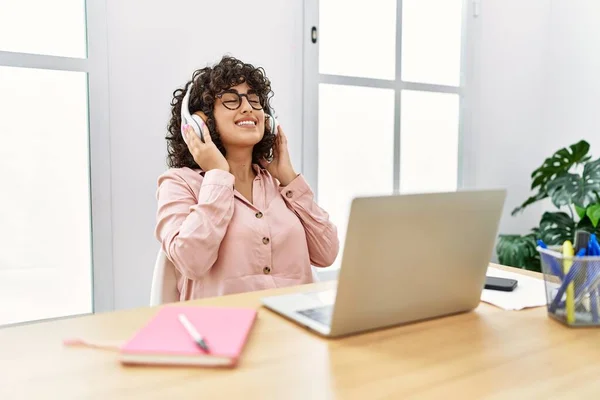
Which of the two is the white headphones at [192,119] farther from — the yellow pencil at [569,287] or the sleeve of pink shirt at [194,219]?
the yellow pencil at [569,287]

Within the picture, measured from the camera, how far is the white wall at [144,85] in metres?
1.90

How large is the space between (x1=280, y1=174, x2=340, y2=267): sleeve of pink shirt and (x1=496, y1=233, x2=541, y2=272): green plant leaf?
63.9 inches

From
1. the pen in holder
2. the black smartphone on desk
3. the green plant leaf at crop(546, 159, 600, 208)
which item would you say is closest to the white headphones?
the black smartphone on desk

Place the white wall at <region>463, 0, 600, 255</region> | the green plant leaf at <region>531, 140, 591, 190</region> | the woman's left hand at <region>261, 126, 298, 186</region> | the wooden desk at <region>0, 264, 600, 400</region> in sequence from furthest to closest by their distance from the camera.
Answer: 1. the white wall at <region>463, 0, 600, 255</region>
2. the green plant leaf at <region>531, 140, 591, 190</region>
3. the woman's left hand at <region>261, 126, 298, 186</region>
4. the wooden desk at <region>0, 264, 600, 400</region>

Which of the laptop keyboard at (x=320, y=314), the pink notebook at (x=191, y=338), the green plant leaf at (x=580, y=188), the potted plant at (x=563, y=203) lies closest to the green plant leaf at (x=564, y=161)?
the potted plant at (x=563, y=203)

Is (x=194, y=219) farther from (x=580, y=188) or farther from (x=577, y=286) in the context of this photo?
(x=580, y=188)

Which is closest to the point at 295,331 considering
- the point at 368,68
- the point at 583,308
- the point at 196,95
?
the point at 583,308

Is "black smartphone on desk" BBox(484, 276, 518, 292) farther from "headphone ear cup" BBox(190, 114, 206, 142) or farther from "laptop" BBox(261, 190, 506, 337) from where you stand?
"headphone ear cup" BBox(190, 114, 206, 142)

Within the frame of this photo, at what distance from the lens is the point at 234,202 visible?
1.40 m

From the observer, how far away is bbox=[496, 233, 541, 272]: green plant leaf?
2750 mm

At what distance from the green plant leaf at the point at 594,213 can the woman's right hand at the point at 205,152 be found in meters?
1.95

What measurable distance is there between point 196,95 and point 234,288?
0.60m

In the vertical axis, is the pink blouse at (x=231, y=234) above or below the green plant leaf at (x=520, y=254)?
above

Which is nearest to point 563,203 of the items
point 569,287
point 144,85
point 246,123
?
point 246,123
